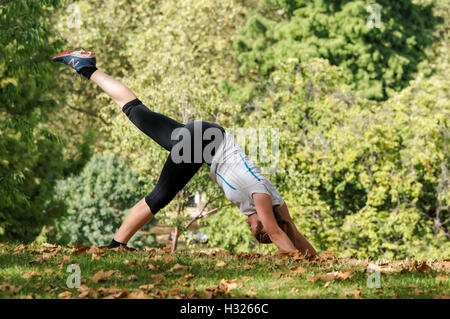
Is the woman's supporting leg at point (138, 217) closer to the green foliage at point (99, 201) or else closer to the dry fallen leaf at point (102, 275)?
the dry fallen leaf at point (102, 275)

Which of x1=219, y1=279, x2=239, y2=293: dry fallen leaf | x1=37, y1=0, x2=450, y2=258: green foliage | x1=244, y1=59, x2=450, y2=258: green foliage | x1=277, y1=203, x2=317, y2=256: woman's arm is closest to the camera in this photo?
x1=219, y1=279, x2=239, y2=293: dry fallen leaf

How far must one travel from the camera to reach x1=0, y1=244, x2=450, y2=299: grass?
388cm

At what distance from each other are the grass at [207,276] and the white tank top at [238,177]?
54 centimetres

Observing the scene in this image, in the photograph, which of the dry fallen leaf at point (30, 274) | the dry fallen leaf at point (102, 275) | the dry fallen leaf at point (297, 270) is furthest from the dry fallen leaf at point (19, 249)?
the dry fallen leaf at point (297, 270)

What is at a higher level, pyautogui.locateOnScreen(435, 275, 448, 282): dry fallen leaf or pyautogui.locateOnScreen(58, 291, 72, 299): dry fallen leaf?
pyautogui.locateOnScreen(435, 275, 448, 282): dry fallen leaf

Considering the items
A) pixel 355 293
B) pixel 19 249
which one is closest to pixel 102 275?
pixel 355 293

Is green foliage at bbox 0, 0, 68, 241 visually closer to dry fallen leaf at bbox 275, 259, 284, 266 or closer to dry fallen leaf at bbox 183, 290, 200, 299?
dry fallen leaf at bbox 275, 259, 284, 266

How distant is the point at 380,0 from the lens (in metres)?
23.0

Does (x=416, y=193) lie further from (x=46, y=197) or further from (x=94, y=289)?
(x=94, y=289)

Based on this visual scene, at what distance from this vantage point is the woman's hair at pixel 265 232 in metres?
5.15

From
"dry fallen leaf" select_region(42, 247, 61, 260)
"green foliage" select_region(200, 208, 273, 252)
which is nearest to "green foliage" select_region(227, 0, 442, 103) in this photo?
"green foliage" select_region(200, 208, 273, 252)

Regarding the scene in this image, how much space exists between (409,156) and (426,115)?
4.14 feet

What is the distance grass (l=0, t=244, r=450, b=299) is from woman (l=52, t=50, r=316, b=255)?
0.30 meters
